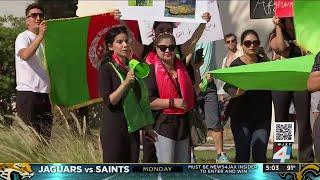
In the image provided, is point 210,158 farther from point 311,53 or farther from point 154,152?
point 311,53

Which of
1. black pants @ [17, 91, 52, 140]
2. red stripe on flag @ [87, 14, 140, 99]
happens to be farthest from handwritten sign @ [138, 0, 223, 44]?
black pants @ [17, 91, 52, 140]

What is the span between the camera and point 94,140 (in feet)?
21.2

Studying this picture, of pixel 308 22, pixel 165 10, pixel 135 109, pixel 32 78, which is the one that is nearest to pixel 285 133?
pixel 308 22

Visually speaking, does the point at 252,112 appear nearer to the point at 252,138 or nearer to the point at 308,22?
the point at 252,138

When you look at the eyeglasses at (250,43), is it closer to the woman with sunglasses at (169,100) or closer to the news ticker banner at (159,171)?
the woman with sunglasses at (169,100)

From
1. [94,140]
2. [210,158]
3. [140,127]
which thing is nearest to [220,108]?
[210,158]

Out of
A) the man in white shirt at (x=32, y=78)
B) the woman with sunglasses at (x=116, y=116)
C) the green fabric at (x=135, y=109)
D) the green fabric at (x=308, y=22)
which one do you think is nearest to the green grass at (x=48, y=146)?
the man in white shirt at (x=32, y=78)

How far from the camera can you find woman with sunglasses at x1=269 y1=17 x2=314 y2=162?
6.34 metres

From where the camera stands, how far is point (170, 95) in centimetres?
541

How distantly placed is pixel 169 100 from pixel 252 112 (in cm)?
121

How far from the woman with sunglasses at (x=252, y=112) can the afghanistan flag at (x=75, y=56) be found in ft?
3.60

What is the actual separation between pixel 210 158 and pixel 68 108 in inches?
90.1

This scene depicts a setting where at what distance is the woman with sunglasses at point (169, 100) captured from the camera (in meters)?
5.37

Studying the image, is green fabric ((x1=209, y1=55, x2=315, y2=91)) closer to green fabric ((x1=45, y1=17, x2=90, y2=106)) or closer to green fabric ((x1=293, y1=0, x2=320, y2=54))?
green fabric ((x1=293, y1=0, x2=320, y2=54))
